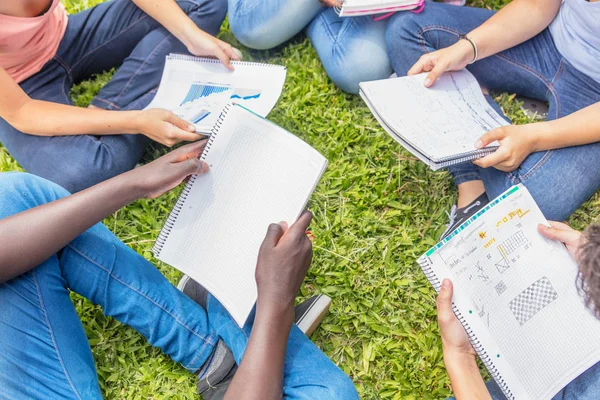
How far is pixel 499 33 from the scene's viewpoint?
5.52 ft

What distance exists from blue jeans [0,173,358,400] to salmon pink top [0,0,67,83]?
0.57m

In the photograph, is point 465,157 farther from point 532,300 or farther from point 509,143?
point 532,300

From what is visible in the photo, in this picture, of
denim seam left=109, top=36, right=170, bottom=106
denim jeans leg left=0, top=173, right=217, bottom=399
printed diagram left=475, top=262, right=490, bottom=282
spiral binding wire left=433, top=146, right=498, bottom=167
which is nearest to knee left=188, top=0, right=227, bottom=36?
denim seam left=109, top=36, right=170, bottom=106

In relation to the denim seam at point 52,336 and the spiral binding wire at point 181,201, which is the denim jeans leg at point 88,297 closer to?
Answer: the denim seam at point 52,336

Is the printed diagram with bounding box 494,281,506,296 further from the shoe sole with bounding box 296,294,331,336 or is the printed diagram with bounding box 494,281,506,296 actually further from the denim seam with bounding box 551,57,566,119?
the denim seam with bounding box 551,57,566,119

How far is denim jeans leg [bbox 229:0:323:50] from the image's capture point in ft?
6.41

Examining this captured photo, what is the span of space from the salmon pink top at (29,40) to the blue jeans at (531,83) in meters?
1.21

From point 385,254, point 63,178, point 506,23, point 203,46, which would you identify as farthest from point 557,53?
point 63,178

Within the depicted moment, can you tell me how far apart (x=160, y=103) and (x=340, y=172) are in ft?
2.25

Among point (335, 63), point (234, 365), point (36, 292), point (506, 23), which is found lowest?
point (234, 365)

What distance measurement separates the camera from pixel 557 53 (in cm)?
172

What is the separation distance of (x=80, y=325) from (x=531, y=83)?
1.64 meters

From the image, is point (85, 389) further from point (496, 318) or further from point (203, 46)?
point (203, 46)

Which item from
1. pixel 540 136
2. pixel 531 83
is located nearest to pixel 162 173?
pixel 540 136
